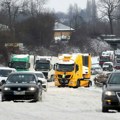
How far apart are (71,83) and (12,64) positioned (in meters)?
12.7

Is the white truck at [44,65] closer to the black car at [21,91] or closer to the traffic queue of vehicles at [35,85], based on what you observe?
the traffic queue of vehicles at [35,85]

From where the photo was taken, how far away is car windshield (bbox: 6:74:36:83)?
2719cm

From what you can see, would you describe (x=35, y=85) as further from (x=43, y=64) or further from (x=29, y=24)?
(x=29, y=24)

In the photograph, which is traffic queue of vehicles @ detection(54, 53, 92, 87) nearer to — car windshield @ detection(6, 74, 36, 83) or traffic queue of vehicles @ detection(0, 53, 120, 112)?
traffic queue of vehicles @ detection(0, 53, 120, 112)

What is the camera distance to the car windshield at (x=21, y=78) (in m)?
27.2

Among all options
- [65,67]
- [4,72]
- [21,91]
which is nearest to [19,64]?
[65,67]

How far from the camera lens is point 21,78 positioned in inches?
1080

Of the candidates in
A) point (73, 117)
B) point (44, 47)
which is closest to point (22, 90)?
point (73, 117)

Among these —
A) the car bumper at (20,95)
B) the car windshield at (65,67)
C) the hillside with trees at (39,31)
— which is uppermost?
the hillside with trees at (39,31)

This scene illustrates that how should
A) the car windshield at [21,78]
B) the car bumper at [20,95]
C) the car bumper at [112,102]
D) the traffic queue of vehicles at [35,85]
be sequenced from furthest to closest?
1. the car windshield at [21,78]
2. the car bumper at [20,95]
3. the traffic queue of vehicles at [35,85]
4. the car bumper at [112,102]

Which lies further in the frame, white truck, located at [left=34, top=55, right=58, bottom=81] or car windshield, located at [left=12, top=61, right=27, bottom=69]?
white truck, located at [left=34, top=55, right=58, bottom=81]

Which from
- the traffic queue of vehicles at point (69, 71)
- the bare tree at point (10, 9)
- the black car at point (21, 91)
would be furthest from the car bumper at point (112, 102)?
the bare tree at point (10, 9)

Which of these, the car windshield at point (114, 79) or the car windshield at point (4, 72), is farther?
the car windshield at point (4, 72)

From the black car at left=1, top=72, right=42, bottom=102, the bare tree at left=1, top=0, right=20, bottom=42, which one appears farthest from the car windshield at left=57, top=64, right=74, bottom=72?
the bare tree at left=1, top=0, right=20, bottom=42
